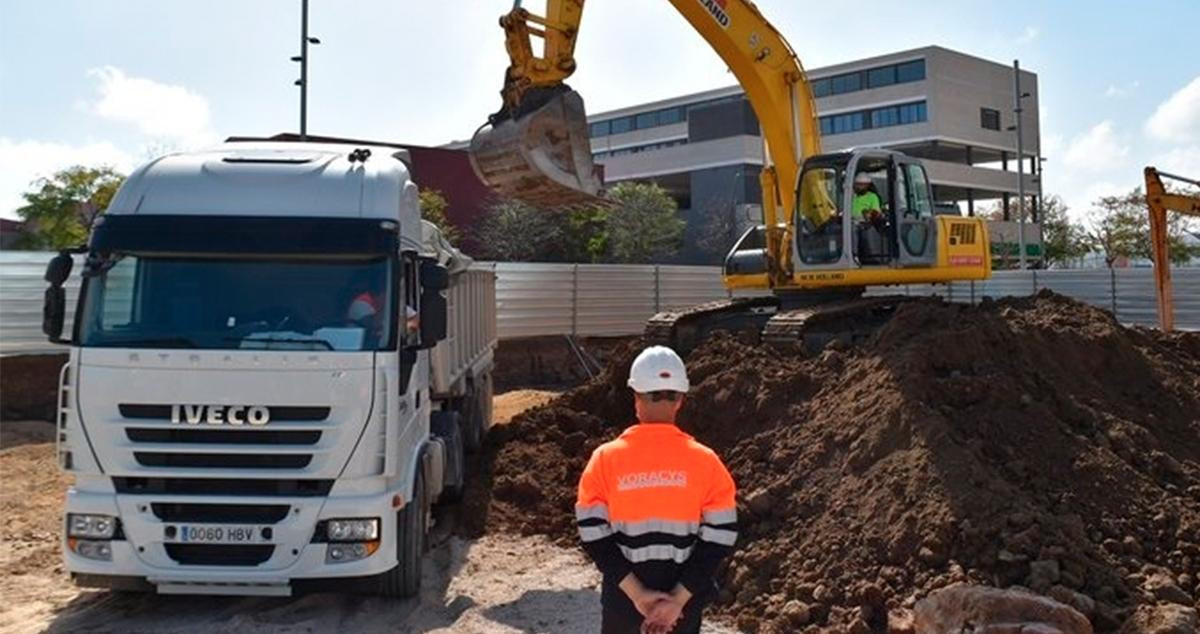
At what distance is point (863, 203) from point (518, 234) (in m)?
24.5

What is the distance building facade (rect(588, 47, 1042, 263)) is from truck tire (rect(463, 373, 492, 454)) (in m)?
36.5

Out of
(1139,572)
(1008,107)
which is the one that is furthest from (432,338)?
(1008,107)

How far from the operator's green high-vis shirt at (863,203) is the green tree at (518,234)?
23.9m

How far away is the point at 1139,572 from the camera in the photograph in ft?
21.7

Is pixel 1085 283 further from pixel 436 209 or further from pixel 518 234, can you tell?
pixel 436 209

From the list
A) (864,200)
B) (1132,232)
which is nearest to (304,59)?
(864,200)

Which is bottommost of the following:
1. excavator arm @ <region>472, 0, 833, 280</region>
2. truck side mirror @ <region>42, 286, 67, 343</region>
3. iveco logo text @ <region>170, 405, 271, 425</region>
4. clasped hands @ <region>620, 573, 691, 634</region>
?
clasped hands @ <region>620, 573, 691, 634</region>

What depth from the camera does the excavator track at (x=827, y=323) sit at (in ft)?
37.3

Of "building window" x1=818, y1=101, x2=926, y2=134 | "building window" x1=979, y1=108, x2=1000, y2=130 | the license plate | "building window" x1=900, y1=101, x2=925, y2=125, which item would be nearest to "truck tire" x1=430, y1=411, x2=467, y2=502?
the license plate

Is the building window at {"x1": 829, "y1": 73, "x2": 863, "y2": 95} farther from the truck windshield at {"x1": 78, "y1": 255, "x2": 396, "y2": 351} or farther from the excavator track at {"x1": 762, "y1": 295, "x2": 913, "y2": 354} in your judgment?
the truck windshield at {"x1": 78, "y1": 255, "x2": 396, "y2": 351}

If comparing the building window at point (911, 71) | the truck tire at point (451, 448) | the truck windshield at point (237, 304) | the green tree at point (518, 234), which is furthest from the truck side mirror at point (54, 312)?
the building window at point (911, 71)

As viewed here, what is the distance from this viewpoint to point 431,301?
7109 mm

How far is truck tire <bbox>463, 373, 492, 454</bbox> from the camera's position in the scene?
11.7 meters

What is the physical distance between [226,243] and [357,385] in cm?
130
